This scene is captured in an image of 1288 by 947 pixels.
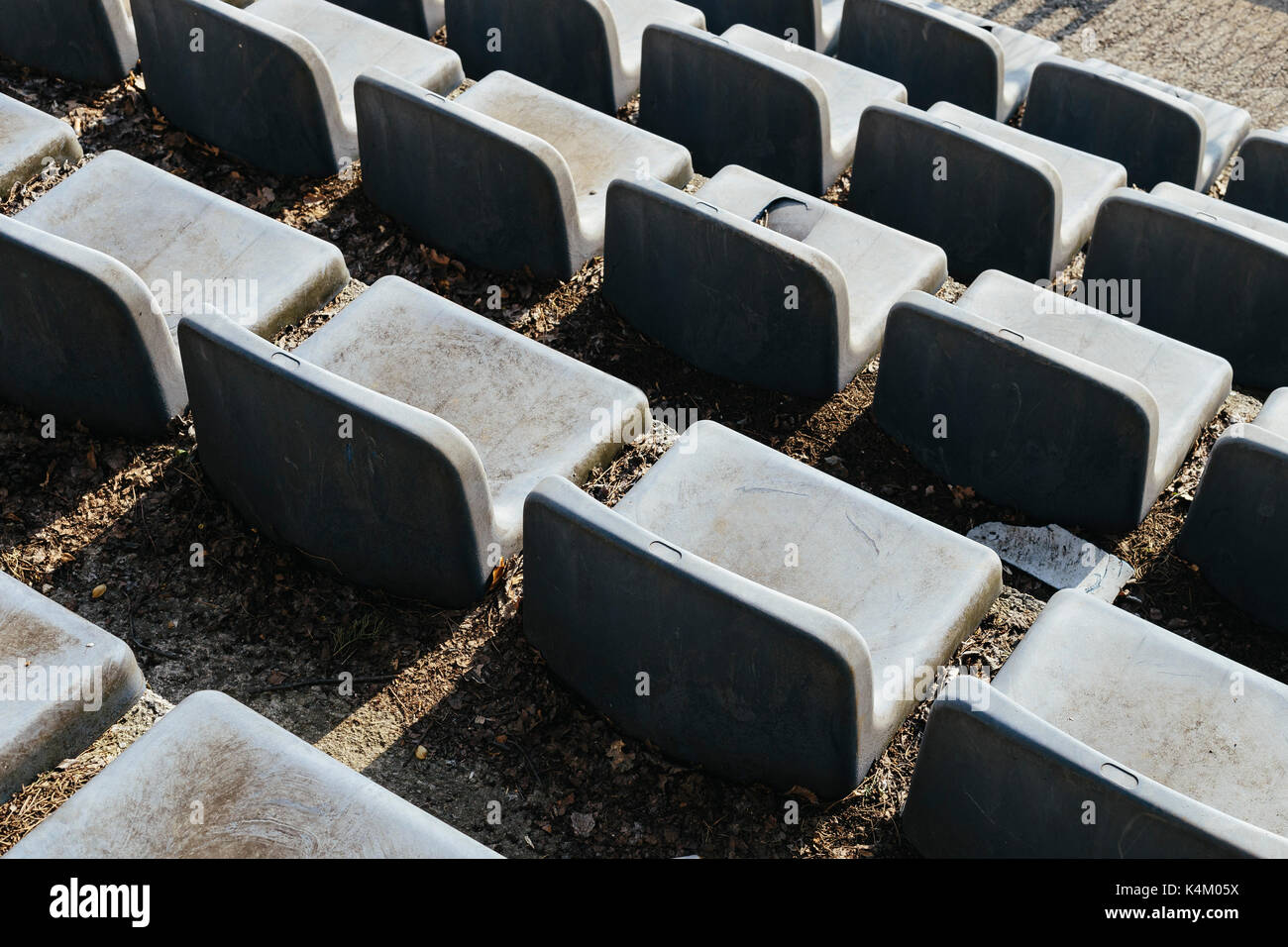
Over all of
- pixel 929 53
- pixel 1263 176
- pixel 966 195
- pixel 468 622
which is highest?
pixel 966 195

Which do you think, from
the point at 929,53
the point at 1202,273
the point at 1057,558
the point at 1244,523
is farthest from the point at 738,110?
the point at 1244,523

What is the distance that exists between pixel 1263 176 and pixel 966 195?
6.09ft

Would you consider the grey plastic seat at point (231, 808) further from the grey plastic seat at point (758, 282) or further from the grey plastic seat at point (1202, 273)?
the grey plastic seat at point (1202, 273)

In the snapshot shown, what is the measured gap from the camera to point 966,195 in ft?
16.1

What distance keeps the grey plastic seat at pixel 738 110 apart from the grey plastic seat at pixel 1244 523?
87.1 inches

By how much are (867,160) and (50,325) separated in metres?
2.93

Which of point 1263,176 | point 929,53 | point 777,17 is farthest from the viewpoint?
point 777,17

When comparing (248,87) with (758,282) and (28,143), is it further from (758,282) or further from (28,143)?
(758,282)

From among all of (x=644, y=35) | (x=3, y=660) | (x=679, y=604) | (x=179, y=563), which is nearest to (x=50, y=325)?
(x=179, y=563)

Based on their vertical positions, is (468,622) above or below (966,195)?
below

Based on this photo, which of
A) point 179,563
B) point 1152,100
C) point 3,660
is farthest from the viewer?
point 1152,100

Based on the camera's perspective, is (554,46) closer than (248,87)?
No
